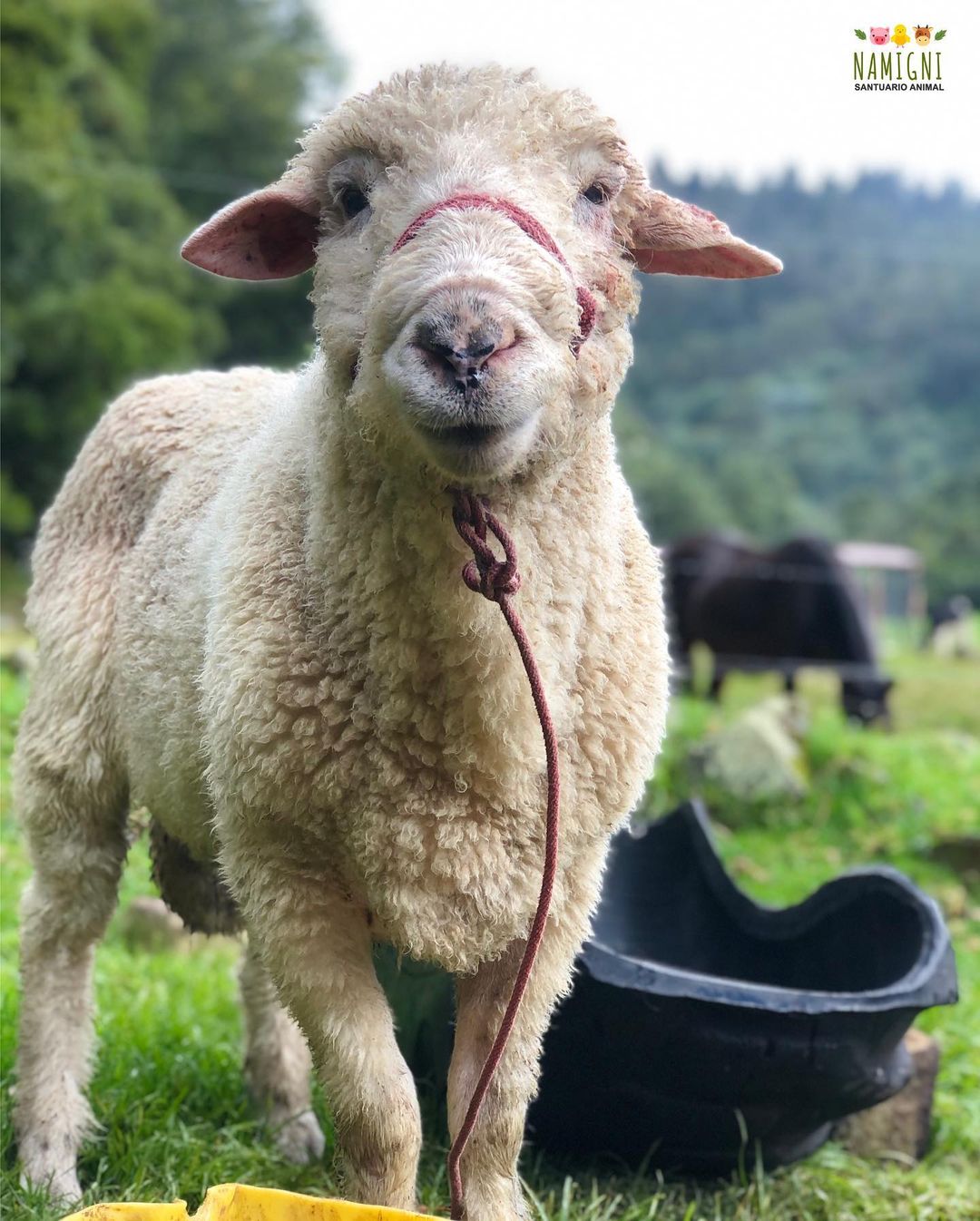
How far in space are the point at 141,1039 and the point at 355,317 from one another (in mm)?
2386

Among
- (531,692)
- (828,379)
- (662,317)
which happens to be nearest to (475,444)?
(531,692)

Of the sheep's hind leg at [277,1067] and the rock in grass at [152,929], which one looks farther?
the rock in grass at [152,929]

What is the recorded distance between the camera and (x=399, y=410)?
1.91 meters

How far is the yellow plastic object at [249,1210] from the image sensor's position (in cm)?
199

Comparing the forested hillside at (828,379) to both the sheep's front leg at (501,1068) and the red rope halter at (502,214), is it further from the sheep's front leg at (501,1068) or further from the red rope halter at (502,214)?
the red rope halter at (502,214)

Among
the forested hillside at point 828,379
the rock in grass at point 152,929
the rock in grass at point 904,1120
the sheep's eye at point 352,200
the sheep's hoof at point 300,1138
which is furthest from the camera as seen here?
the forested hillside at point 828,379

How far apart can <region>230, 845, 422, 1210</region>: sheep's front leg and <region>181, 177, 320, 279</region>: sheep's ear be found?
3.51 ft

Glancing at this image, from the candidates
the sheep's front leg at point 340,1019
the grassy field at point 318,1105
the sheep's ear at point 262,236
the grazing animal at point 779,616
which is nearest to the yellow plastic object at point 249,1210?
the sheep's front leg at point 340,1019

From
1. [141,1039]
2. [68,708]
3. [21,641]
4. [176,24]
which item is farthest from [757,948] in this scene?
[176,24]

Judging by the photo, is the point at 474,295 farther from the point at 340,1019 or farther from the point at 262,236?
the point at 340,1019

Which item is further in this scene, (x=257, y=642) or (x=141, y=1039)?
(x=141, y=1039)

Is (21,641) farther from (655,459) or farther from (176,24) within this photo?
(176,24)

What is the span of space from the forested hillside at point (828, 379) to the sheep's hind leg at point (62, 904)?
1689cm

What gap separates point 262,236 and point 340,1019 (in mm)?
1416
